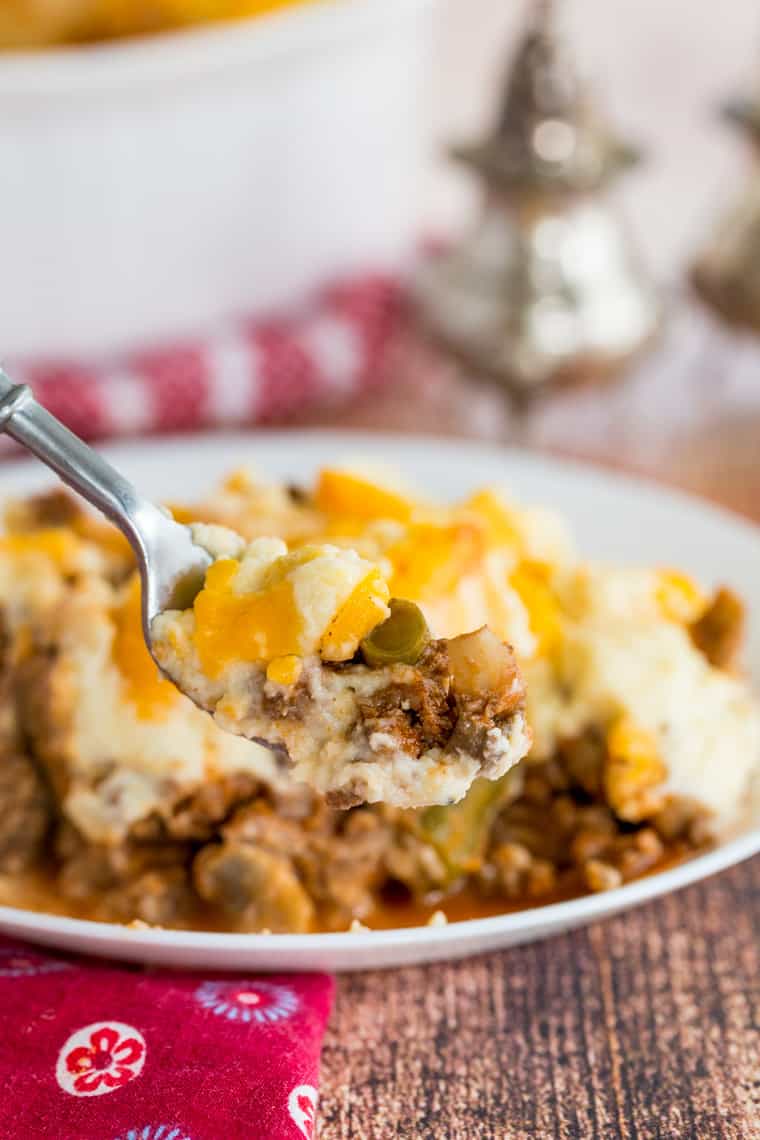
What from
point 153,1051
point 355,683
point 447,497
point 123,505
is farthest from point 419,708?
point 447,497

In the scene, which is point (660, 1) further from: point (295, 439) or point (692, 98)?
point (295, 439)

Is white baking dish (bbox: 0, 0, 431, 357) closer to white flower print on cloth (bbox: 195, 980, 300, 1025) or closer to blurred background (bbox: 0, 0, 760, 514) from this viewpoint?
blurred background (bbox: 0, 0, 760, 514)

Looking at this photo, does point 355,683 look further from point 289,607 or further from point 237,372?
point 237,372

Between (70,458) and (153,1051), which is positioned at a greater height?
(70,458)

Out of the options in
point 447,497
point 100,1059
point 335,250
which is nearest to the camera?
point 100,1059

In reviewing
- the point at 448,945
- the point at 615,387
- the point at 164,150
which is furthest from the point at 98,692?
the point at 615,387

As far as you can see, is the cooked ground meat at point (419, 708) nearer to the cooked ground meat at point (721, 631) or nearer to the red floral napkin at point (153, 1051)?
the red floral napkin at point (153, 1051)

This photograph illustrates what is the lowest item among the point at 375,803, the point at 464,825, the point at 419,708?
the point at 464,825

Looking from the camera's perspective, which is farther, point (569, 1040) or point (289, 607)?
point (569, 1040)
